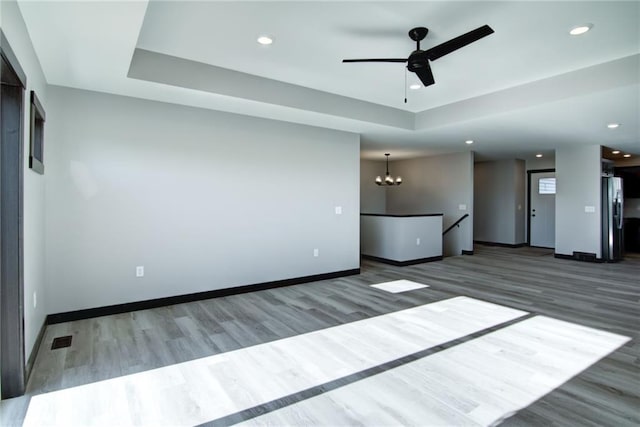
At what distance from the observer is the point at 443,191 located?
8.75 meters

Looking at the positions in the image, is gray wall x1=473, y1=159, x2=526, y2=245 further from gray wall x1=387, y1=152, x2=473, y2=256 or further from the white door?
gray wall x1=387, y1=152, x2=473, y2=256

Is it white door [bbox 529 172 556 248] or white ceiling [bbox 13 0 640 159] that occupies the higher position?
white ceiling [bbox 13 0 640 159]

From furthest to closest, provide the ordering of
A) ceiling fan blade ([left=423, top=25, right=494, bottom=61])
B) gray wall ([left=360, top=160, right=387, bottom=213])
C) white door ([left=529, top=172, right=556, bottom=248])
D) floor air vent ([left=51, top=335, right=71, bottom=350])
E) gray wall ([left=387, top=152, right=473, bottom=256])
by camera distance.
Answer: gray wall ([left=360, top=160, right=387, bottom=213]) → white door ([left=529, top=172, right=556, bottom=248]) → gray wall ([left=387, top=152, right=473, bottom=256]) → floor air vent ([left=51, top=335, right=71, bottom=350]) → ceiling fan blade ([left=423, top=25, right=494, bottom=61])

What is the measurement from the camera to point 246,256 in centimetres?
487

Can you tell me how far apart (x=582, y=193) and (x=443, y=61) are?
562 cm

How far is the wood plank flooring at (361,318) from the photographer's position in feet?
7.41

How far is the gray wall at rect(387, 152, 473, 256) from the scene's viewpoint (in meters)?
8.21

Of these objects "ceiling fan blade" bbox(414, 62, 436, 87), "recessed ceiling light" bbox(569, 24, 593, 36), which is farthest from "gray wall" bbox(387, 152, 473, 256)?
"ceiling fan blade" bbox(414, 62, 436, 87)

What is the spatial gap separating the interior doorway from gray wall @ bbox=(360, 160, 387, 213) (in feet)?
26.4

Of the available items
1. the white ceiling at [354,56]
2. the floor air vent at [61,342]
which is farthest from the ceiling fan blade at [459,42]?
the floor air vent at [61,342]

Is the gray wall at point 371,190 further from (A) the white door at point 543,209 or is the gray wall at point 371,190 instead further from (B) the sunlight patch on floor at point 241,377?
(B) the sunlight patch on floor at point 241,377

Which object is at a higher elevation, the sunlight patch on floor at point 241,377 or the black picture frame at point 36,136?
the black picture frame at point 36,136

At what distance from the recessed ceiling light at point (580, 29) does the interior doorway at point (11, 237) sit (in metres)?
4.26

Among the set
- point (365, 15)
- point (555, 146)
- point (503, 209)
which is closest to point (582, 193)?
point (555, 146)
